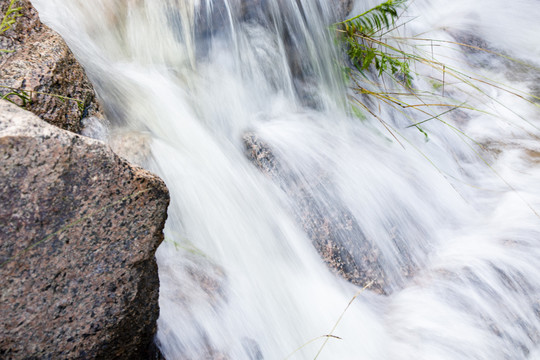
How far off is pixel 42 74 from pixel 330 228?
1.52 metres

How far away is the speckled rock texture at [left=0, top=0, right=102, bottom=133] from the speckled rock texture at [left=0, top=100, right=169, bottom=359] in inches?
17.1

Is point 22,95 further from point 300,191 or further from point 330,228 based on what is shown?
point 330,228

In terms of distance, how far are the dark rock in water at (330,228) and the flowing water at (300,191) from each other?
0.03 ft

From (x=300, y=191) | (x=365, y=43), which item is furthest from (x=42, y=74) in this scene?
(x=365, y=43)

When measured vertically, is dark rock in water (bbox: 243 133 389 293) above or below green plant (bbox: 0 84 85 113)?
below

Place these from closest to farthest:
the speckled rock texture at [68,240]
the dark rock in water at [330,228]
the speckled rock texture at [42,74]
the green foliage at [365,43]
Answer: the speckled rock texture at [68,240], the speckled rock texture at [42,74], the dark rock in water at [330,228], the green foliage at [365,43]

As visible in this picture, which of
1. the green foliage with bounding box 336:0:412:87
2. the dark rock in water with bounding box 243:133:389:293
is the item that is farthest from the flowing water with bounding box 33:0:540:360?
the green foliage with bounding box 336:0:412:87

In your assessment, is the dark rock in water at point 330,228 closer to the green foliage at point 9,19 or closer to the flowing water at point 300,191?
the flowing water at point 300,191

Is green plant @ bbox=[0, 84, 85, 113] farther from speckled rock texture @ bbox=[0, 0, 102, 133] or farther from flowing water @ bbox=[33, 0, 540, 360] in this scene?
flowing water @ bbox=[33, 0, 540, 360]

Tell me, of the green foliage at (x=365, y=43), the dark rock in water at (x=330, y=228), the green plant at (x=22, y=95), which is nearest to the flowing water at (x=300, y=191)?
the dark rock in water at (x=330, y=228)

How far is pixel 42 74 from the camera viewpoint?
195cm

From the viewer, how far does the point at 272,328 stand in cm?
214

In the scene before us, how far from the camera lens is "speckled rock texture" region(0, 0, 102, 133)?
188 centimetres

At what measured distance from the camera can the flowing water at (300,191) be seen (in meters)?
2.19
